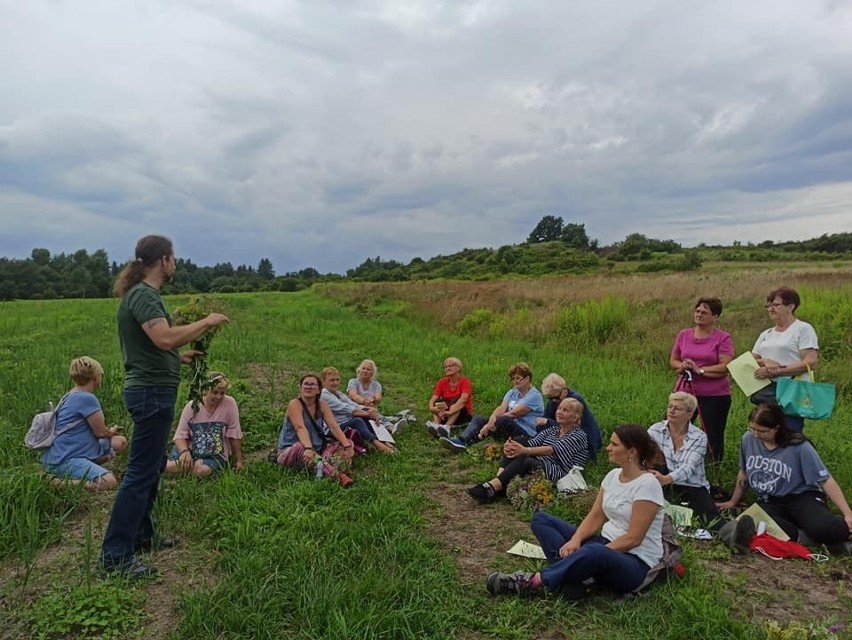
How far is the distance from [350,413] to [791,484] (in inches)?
163

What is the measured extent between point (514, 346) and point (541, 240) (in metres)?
55.6

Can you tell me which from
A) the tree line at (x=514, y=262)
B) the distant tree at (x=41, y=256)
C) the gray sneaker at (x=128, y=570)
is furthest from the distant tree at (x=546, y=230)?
the gray sneaker at (x=128, y=570)

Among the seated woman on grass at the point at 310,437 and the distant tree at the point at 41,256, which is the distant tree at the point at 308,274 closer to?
the distant tree at the point at 41,256

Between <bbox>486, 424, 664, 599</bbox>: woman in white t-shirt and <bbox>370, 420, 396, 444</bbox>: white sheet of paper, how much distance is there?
313 centimetres

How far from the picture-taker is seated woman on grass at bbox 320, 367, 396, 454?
6227mm

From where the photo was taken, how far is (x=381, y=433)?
6.54 meters

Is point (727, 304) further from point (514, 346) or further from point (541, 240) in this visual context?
point (541, 240)

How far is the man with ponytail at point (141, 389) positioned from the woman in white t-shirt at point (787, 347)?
14.3 ft

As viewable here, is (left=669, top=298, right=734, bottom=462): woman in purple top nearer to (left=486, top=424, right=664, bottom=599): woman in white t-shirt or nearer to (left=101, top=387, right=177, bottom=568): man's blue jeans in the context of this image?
(left=486, top=424, right=664, bottom=599): woman in white t-shirt

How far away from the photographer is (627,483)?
347 cm

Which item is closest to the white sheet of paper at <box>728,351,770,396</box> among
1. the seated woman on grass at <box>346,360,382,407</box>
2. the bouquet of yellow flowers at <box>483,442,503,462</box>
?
the bouquet of yellow flowers at <box>483,442,503,462</box>

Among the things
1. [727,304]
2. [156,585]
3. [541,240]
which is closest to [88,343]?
[156,585]

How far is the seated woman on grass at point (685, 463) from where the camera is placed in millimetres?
4566

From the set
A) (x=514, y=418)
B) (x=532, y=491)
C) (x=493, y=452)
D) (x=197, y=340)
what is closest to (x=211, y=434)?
(x=197, y=340)
